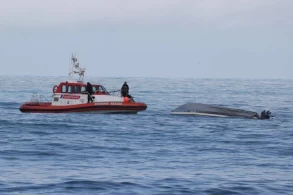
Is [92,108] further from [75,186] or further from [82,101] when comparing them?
[75,186]

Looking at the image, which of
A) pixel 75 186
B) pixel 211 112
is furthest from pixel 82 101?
pixel 75 186

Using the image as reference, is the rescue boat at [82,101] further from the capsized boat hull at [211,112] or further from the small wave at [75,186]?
the small wave at [75,186]

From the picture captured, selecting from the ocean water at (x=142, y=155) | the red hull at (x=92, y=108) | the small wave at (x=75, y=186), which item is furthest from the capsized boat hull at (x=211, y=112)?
the small wave at (x=75, y=186)

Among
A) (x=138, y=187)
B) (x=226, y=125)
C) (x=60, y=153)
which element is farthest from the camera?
(x=226, y=125)

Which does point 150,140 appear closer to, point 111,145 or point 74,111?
point 111,145

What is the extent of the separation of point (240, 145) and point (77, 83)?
57.0ft

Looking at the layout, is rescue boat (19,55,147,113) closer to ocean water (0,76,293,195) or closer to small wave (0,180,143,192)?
ocean water (0,76,293,195)

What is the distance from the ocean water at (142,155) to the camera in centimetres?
2272

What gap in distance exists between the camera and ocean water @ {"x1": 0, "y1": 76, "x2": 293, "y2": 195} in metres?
22.7

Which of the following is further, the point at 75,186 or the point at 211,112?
the point at 211,112

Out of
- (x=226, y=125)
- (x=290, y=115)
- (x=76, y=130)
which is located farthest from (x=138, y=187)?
(x=290, y=115)

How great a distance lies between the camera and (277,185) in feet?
76.4

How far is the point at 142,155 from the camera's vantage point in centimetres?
3078

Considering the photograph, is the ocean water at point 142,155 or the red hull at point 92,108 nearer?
the ocean water at point 142,155
